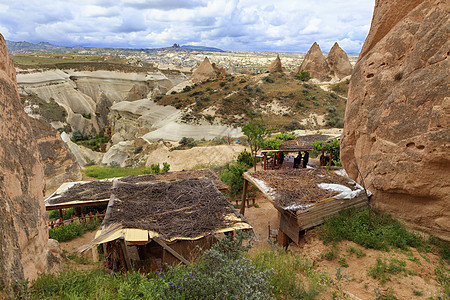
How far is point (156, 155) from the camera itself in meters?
22.9

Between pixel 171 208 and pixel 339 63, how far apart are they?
58.0 m

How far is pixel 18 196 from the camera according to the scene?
3.97 meters

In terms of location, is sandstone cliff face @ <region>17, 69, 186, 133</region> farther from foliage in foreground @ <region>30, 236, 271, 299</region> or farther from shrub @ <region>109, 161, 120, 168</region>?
foliage in foreground @ <region>30, 236, 271, 299</region>

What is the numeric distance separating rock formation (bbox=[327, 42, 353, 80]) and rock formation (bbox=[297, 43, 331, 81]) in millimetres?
1557

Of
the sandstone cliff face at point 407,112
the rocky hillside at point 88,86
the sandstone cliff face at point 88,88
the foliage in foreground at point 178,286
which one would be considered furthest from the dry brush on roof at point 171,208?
the sandstone cliff face at point 88,88

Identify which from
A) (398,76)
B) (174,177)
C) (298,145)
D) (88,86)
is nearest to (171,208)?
(174,177)

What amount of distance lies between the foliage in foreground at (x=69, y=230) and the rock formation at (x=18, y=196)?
454cm

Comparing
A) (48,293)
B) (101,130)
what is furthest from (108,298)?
(101,130)

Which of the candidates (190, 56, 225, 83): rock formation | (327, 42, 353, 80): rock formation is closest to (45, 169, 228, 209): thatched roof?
(190, 56, 225, 83): rock formation

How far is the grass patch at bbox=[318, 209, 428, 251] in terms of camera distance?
610 centimetres

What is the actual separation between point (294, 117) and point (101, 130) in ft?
105

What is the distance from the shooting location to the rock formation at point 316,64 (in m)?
55.1

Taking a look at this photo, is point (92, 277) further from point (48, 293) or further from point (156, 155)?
point (156, 155)

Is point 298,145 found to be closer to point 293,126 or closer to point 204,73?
point 293,126
